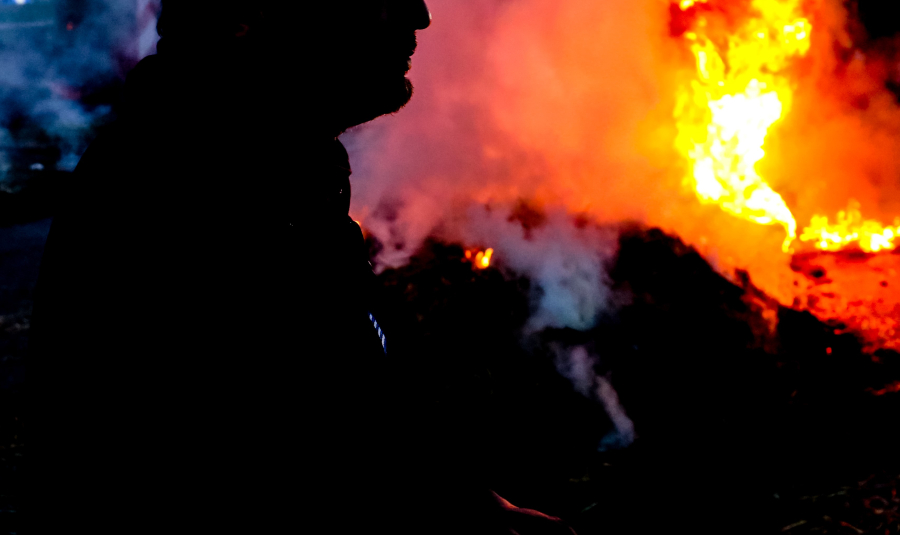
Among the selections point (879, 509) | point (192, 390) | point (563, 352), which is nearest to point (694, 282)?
point (563, 352)

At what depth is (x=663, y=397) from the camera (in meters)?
4.23

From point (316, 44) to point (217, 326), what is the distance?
96 centimetres

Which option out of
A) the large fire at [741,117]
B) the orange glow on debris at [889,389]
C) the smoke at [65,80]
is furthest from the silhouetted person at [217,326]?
the smoke at [65,80]

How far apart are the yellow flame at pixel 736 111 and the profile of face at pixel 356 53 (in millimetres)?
4018

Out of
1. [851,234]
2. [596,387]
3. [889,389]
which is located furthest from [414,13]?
[851,234]

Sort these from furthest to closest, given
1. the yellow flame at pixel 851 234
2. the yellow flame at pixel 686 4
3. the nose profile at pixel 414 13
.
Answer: the yellow flame at pixel 686 4
the yellow flame at pixel 851 234
the nose profile at pixel 414 13

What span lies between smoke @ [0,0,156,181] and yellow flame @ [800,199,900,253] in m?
15.7

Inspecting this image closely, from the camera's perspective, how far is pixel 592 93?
17.5ft

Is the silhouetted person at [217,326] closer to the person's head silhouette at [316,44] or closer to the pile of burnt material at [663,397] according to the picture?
the person's head silhouette at [316,44]

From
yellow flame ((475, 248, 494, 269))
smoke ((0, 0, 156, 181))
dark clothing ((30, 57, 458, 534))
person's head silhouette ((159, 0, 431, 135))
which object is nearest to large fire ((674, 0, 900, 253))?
yellow flame ((475, 248, 494, 269))

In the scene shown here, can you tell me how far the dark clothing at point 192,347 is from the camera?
110 centimetres

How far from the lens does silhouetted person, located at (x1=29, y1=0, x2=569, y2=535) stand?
3.62 feet

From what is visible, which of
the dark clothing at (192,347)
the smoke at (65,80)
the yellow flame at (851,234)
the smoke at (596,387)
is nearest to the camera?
the dark clothing at (192,347)

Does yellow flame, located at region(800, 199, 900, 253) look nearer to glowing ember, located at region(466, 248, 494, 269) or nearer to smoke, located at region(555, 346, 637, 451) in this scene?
smoke, located at region(555, 346, 637, 451)
